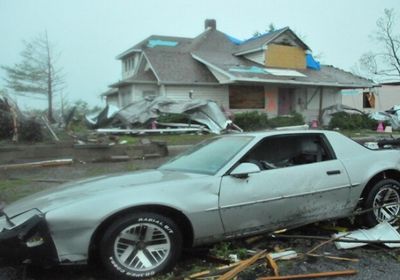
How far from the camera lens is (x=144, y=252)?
13.1 feet

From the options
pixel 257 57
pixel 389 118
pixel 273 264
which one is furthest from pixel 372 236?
pixel 257 57

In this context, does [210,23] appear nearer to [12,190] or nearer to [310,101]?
[310,101]

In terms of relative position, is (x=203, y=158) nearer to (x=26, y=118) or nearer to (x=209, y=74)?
(x=26, y=118)

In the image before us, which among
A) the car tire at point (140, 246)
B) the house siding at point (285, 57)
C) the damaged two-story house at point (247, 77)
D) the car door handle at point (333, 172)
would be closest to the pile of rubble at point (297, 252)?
the car tire at point (140, 246)

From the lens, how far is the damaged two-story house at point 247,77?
79.5ft

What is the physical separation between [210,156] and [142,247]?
4.58ft

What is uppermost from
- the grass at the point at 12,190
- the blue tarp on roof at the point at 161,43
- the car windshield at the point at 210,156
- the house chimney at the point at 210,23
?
the house chimney at the point at 210,23

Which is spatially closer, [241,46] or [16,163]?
[16,163]

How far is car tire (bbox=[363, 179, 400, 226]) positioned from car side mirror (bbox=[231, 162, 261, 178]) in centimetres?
161

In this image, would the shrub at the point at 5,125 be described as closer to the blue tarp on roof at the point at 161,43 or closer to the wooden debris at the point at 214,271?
the wooden debris at the point at 214,271

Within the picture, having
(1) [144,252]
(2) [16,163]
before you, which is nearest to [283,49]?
(2) [16,163]

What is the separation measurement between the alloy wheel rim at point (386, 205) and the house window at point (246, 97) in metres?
20.0

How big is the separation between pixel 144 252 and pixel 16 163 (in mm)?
8279

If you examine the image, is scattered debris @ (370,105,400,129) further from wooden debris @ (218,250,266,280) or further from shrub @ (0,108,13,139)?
wooden debris @ (218,250,266,280)
